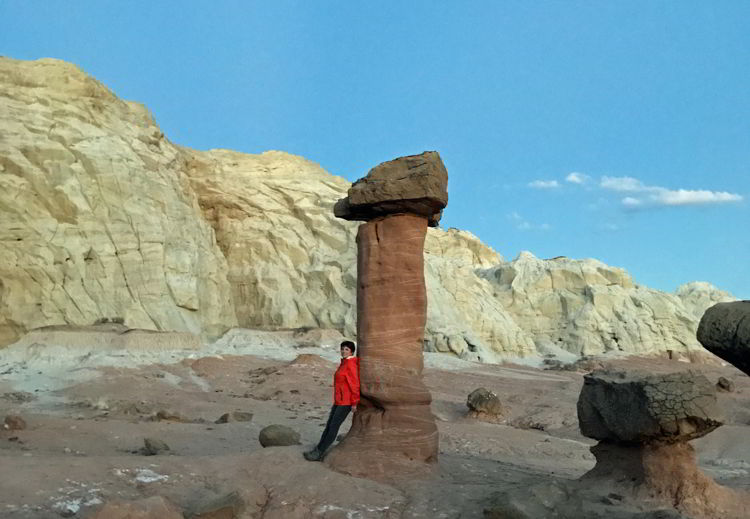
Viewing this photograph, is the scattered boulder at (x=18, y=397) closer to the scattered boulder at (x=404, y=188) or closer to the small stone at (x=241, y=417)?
the small stone at (x=241, y=417)

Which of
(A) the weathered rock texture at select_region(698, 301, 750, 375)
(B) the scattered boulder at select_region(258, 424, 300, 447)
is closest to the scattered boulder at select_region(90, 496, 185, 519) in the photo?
(B) the scattered boulder at select_region(258, 424, 300, 447)

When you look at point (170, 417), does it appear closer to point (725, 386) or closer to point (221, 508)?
point (221, 508)

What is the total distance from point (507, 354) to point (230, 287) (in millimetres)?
14296

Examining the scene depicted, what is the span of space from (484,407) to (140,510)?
11008 millimetres

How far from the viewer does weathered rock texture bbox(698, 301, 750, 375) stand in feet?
6.75

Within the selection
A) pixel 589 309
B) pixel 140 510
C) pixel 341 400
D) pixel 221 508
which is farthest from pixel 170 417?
pixel 589 309

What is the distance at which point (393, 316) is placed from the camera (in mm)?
8617

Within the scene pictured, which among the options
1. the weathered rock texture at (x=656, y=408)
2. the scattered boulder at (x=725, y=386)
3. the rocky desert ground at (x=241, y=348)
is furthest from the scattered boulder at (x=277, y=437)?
the scattered boulder at (x=725, y=386)

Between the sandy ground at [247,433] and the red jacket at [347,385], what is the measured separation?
0.88 m

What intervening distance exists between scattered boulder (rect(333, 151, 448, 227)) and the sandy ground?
10.8ft

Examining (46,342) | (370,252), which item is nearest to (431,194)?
(370,252)

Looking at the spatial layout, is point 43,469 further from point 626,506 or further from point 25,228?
point 25,228

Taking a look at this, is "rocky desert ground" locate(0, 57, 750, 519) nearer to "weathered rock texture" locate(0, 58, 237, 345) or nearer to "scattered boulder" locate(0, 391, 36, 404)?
"weathered rock texture" locate(0, 58, 237, 345)

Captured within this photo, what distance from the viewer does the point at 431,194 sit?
8.46 metres
